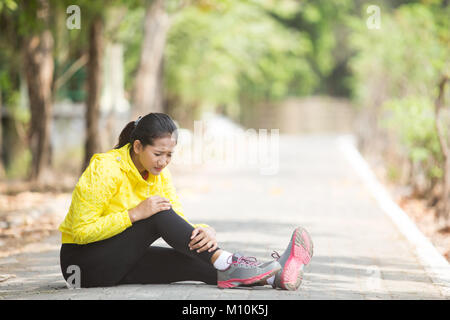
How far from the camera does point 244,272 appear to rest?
582 centimetres

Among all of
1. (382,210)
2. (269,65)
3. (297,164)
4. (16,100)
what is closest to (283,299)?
(382,210)

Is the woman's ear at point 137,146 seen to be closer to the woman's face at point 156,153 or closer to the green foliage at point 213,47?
the woman's face at point 156,153

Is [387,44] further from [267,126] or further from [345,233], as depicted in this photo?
[267,126]

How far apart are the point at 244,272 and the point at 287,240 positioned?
3.27 metres

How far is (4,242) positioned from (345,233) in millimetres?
3937

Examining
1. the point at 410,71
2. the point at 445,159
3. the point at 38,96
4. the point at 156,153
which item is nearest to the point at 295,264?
the point at 156,153

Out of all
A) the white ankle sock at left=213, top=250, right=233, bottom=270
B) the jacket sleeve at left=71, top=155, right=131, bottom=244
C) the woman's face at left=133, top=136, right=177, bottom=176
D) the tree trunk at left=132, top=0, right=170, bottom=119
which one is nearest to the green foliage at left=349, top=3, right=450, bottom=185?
the tree trunk at left=132, top=0, right=170, bottom=119

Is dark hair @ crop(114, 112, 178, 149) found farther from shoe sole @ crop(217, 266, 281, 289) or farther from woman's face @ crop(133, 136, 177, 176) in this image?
shoe sole @ crop(217, 266, 281, 289)

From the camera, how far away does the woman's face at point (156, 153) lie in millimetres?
5707

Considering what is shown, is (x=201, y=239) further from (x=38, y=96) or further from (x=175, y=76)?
(x=175, y=76)

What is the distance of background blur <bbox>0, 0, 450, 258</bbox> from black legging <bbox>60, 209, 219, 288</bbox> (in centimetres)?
577

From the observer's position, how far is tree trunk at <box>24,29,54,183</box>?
16438mm

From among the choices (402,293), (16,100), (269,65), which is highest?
(269,65)

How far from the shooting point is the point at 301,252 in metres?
5.89
